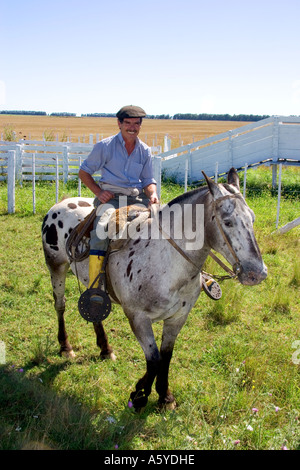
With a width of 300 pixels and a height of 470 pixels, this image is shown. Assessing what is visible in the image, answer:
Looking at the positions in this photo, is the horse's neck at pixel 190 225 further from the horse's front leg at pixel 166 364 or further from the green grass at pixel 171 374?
the green grass at pixel 171 374

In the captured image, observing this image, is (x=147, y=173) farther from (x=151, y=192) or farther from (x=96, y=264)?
(x=96, y=264)

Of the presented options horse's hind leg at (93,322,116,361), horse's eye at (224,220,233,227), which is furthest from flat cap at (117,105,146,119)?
horse's hind leg at (93,322,116,361)

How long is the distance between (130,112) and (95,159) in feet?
1.99

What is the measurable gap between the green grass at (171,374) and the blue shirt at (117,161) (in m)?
2.16

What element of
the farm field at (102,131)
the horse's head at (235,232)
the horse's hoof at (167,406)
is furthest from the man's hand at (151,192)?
the farm field at (102,131)

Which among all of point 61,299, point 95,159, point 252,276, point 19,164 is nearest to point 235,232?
point 252,276

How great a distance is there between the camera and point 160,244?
367cm

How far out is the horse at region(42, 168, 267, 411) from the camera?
312cm

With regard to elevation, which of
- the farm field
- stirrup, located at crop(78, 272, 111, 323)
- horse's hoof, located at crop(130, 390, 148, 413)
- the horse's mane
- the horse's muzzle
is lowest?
horse's hoof, located at crop(130, 390, 148, 413)

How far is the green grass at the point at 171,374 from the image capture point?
3.26 m

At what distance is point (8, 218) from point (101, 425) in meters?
8.30

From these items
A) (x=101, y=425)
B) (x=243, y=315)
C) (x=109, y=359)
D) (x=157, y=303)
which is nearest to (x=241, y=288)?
(x=243, y=315)

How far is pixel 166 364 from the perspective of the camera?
4098 millimetres

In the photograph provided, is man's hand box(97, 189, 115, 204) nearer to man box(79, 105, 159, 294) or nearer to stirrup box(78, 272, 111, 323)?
man box(79, 105, 159, 294)
